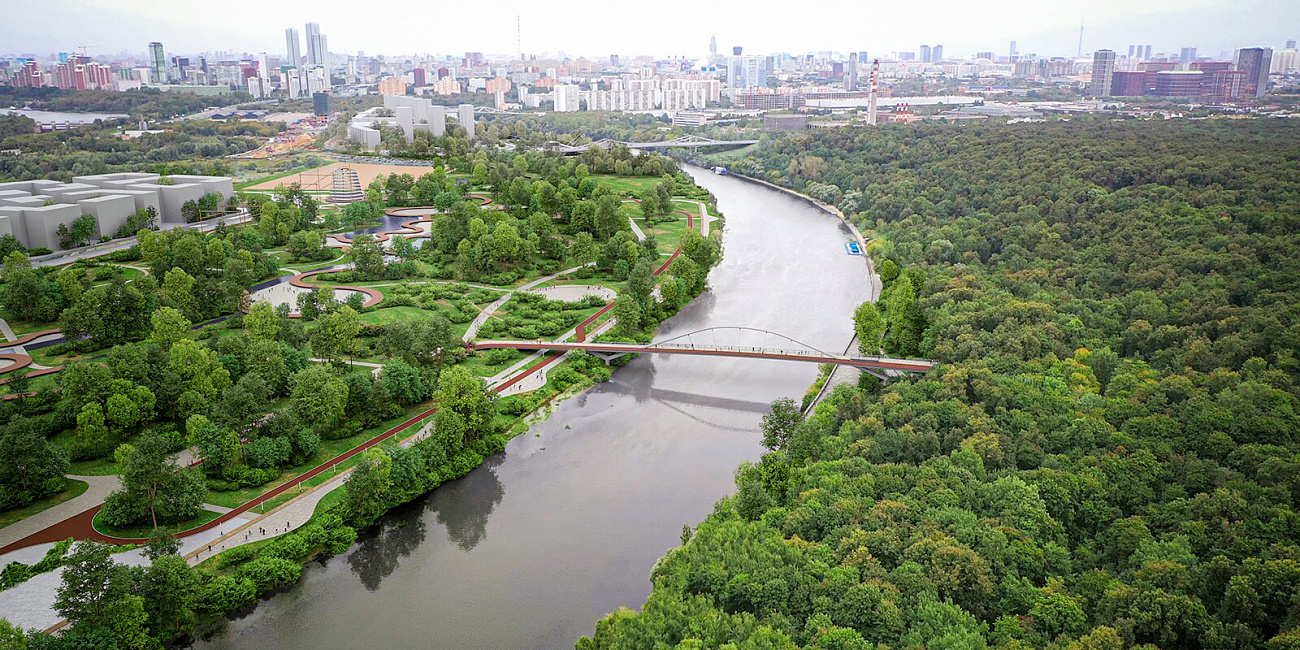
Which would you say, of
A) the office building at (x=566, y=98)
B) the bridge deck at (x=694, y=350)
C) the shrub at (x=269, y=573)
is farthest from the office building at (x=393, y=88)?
the shrub at (x=269, y=573)

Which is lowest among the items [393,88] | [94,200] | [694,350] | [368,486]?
[368,486]

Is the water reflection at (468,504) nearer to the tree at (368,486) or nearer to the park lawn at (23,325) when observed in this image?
the tree at (368,486)

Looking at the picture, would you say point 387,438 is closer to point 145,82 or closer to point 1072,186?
point 1072,186

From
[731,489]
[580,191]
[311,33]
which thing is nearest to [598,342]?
[731,489]

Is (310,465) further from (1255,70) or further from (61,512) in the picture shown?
(1255,70)

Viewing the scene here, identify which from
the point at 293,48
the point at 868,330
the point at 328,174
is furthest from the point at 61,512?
the point at 293,48
